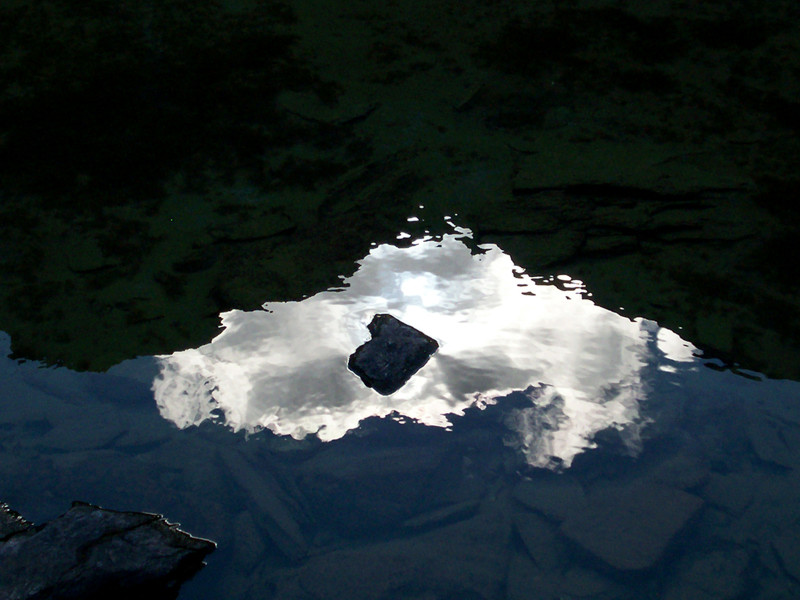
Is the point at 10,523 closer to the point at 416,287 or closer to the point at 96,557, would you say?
the point at 96,557

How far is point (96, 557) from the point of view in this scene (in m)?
1.13

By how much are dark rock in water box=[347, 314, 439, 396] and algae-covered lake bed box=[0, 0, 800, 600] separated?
33 millimetres

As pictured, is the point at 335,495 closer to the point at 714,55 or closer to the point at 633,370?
the point at 633,370

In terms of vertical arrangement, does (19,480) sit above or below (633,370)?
below

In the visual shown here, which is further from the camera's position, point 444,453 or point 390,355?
point 390,355

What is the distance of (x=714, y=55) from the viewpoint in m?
2.39

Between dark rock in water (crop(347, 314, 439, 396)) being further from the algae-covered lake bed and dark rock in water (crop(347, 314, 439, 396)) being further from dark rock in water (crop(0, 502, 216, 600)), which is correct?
dark rock in water (crop(0, 502, 216, 600))

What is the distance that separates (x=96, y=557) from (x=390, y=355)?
2.27ft

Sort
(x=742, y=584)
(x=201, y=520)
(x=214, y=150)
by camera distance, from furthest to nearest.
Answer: (x=214, y=150)
(x=201, y=520)
(x=742, y=584)

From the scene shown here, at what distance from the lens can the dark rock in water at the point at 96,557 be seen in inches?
43.2

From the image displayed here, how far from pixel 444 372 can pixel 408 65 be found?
54.1 inches

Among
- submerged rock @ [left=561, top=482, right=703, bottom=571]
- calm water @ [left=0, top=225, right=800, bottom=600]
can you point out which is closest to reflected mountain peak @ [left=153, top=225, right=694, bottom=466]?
calm water @ [left=0, top=225, right=800, bottom=600]

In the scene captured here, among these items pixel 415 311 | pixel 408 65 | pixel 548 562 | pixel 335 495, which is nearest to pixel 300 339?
pixel 415 311

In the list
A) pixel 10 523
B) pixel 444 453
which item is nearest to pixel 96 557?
pixel 10 523
